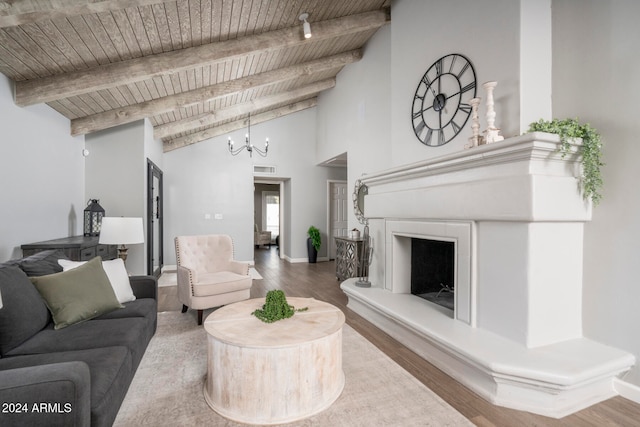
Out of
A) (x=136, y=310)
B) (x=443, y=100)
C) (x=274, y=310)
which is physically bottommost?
(x=136, y=310)

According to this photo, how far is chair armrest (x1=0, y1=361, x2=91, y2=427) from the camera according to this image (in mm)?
1130

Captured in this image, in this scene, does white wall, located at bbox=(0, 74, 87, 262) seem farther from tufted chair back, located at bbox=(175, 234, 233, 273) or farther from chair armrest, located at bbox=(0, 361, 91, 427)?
chair armrest, located at bbox=(0, 361, 91, 427)

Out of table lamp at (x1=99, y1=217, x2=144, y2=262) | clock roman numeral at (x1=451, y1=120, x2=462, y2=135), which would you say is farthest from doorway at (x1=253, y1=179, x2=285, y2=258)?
clock roman numeral at (x1=451, y1=120, x2=462, y2=135)

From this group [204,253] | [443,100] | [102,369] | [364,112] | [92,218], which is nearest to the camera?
[102,369]

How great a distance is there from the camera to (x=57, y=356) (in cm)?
162

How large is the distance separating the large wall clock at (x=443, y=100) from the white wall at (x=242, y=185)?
14.2 ft

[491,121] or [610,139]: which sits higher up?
[491,121]

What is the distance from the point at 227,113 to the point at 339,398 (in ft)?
17.1

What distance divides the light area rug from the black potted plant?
15.1 ft

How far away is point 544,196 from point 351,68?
4.61 metres

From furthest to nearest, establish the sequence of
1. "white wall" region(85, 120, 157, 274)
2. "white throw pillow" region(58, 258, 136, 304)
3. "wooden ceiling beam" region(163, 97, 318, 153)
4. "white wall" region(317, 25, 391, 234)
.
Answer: "wooden ceiling beam" region(163, 97, 318, 153) < "white wall" region(317, 25, 391, 234) < "white wall" region(85, 120, 157, 274) < "white throw pillow" region(58, 258, 136, 304)

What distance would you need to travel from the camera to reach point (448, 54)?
307 cm

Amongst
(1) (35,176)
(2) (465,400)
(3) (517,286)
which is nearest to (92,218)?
(1) (35,176)

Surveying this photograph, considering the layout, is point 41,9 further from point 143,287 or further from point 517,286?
point 517,286
